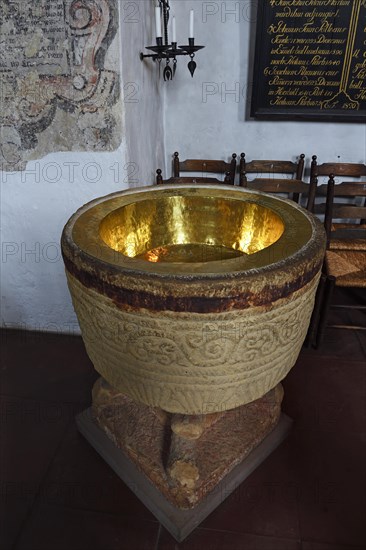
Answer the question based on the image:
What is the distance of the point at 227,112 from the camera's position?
3215 mm

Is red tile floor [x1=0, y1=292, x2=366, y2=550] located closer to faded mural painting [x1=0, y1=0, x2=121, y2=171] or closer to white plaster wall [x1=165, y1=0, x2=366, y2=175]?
faded mural painting [x1=0, y1=0, x2=121, y2=171]

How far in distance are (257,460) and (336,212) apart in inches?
64.2

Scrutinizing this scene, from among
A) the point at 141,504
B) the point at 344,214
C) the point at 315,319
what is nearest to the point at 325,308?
the point at 315,319

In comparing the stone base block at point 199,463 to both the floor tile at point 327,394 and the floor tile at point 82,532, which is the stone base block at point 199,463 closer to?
the floor tile at point 82,532

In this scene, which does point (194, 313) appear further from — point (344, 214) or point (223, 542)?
point (344, 214)

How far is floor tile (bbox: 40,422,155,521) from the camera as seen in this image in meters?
1.62

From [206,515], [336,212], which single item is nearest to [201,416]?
[206,515]

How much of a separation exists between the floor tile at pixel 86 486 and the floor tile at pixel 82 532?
3 cm

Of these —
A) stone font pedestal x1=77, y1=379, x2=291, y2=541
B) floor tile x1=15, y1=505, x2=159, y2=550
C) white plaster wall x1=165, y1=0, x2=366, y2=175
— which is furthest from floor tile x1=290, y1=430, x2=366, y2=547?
white plaster wall x1=165, y1=0, x2=366, y2=175

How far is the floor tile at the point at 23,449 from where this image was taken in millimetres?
1616

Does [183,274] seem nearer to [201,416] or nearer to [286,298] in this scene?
[286,298]

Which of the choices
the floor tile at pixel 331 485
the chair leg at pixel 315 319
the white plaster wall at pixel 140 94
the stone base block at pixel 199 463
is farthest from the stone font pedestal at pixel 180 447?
the white plaster wall at pixel 140 94

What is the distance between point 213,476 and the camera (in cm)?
158

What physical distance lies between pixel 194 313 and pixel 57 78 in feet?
4.85
